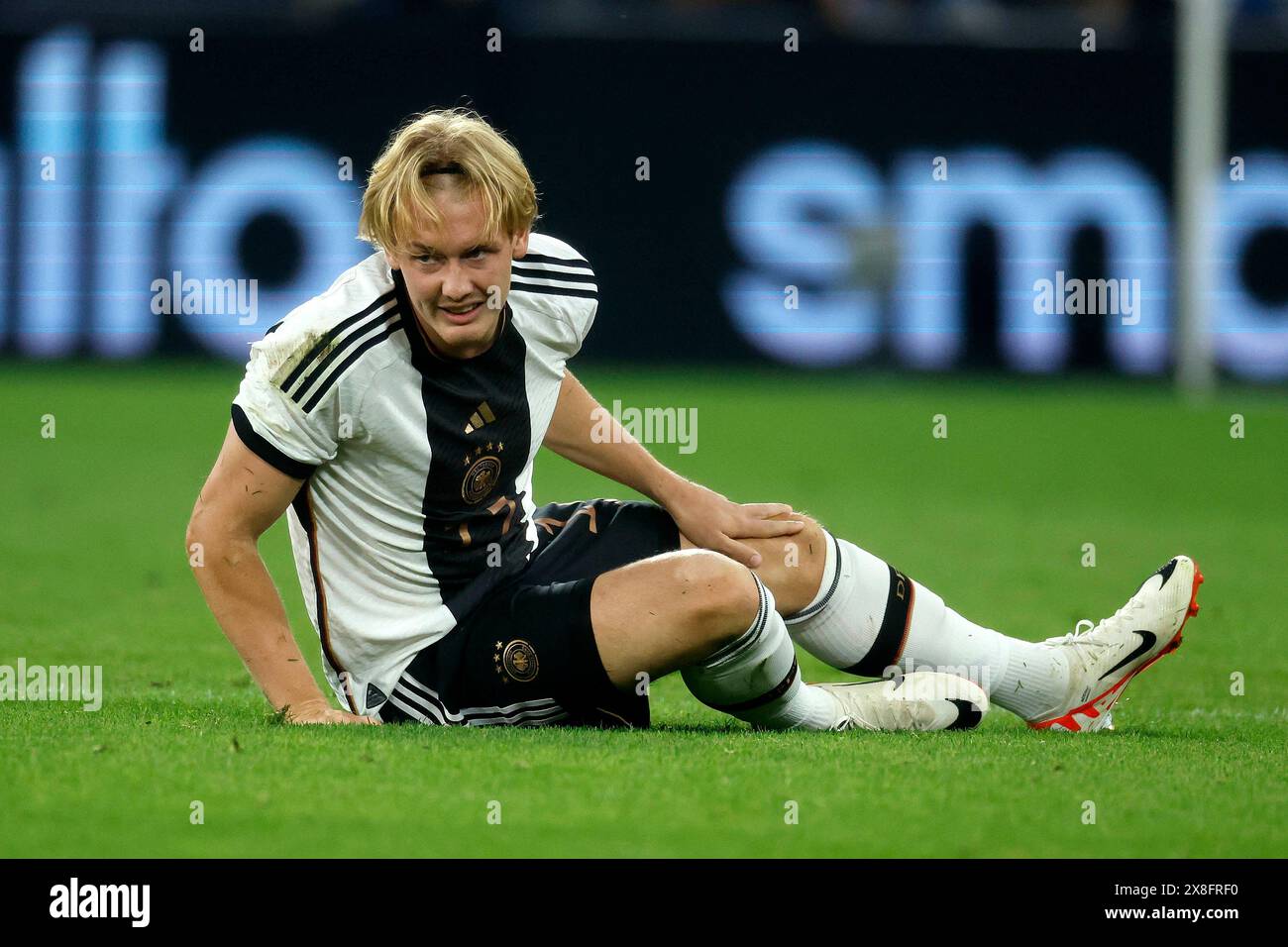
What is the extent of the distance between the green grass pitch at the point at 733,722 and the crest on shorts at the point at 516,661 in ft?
0.39

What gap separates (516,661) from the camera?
3803 mm

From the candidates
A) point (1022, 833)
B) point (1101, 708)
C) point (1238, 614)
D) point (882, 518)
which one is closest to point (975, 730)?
point (1101, 708)

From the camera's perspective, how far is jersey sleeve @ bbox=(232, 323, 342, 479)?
360 centimetres

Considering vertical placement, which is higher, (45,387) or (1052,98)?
(1052,98)

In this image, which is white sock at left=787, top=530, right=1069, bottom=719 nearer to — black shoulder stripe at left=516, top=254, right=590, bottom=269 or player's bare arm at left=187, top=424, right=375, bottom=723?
black shoulder stripe at left=516, top=254, right=590, bottom=269

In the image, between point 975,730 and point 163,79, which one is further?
point 163,79

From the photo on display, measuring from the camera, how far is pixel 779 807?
3252 mm

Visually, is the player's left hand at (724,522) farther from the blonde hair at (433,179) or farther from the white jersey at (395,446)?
the blonde hair at (433,179)

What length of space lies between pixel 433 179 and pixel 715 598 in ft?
3.06

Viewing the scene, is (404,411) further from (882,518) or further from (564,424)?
(882,518)

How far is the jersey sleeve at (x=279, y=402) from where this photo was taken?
360cm

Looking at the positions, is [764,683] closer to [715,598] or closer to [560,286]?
[715,598]

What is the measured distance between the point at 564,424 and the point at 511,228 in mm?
680

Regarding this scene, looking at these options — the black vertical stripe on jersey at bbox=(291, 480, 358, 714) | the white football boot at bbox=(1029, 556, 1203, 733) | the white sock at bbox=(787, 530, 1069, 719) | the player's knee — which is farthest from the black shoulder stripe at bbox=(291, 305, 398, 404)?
the white football boot at bbox=(1029, 556, 1203, 733)
